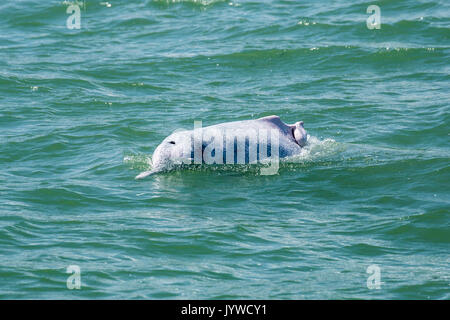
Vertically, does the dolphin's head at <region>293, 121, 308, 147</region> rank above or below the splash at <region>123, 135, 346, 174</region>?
above

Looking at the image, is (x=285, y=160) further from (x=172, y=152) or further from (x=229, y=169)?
(x=172, y=152)

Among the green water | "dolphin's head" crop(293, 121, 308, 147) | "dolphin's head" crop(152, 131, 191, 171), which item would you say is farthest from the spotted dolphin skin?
the green water

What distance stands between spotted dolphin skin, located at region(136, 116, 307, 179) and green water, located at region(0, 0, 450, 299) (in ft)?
0.87

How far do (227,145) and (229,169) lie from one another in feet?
1.43

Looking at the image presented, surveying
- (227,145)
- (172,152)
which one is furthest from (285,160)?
(172,152)

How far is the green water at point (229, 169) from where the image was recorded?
36.7 feet

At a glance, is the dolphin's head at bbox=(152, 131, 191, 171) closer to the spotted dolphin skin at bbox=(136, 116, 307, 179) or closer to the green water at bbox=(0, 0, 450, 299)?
the spotted dolphin skin at bbox=(136, 116, 307, 179)

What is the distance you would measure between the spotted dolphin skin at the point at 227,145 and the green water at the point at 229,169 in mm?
265

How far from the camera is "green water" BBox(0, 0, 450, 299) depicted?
1119 centimetres

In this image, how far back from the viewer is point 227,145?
560 inches

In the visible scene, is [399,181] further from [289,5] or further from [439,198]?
[289,5]

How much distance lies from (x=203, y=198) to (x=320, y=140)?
348cm

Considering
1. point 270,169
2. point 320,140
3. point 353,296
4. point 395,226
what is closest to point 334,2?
point 320,140

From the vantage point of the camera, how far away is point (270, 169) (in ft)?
47.8
